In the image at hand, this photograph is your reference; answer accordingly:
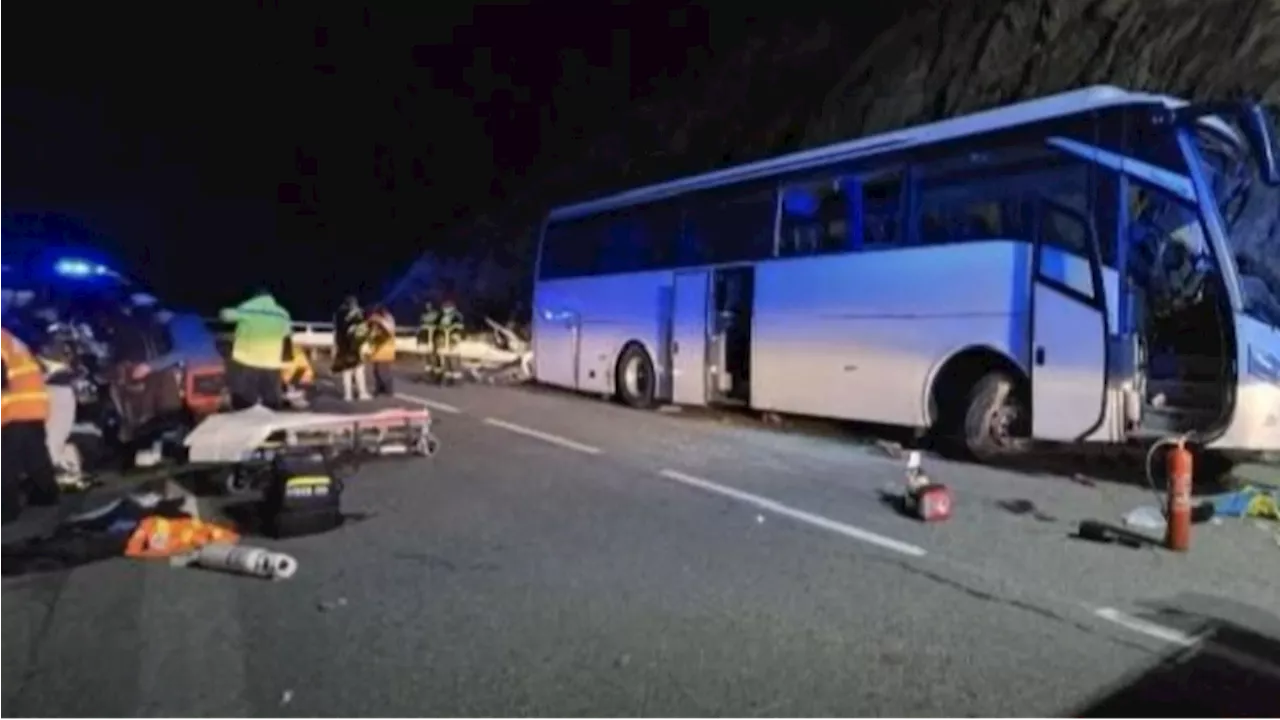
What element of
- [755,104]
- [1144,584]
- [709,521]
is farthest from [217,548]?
[755,104]

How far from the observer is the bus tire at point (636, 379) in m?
17.7

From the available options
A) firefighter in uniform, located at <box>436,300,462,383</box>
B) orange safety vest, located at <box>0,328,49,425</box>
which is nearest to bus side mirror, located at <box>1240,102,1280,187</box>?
orange safety vest, located at <box>0,328,49,425</box>

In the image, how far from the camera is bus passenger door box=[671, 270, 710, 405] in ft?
53.2

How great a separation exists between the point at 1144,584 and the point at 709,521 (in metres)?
3.00

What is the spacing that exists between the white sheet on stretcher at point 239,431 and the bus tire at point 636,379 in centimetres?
759

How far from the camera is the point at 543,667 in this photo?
17.0ft

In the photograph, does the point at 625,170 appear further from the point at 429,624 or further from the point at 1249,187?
the point at 429,624

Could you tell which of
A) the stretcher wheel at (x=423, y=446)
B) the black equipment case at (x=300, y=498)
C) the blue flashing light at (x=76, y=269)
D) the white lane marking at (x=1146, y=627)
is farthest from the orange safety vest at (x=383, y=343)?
the white lane marking at (x=1146, y=627)

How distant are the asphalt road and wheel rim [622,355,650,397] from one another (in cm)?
819

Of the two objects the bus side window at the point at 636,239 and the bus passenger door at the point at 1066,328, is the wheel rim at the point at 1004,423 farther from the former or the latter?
the bus side window at the point at 636,239

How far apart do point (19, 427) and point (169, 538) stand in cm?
256

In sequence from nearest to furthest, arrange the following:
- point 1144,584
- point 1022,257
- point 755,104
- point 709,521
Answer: point 1144,584, point 709,521, point 1022,257, point 755,104

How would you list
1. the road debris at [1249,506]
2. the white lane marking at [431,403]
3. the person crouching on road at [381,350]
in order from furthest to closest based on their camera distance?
the person crouching on road at [381,350] → the white lane marking at [431,403] → the road debris at [1249,506]

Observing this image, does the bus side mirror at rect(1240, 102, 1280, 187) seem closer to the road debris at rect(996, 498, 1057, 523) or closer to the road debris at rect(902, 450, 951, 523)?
the road debris at rect(996, 498, 1057, 523)
